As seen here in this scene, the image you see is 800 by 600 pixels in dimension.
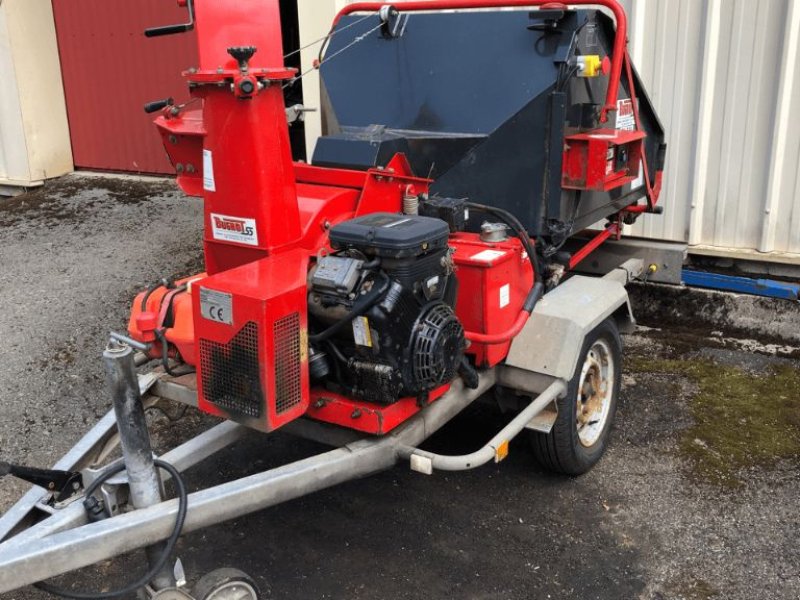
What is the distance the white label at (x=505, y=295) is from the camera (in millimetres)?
3390

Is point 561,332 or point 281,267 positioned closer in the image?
point 281,267

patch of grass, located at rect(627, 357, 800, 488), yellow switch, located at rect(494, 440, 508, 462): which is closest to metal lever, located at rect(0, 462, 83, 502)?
yellow switch, located at rect(494, 440, 508, 462)

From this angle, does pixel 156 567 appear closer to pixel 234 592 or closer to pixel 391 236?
pixel 234 592

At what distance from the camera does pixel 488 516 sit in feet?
12.1

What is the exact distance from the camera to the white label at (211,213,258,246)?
3008 millimetres

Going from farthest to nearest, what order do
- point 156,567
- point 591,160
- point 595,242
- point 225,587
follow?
point 595,242 < point 591,160 < point 225,587 < point 156,567

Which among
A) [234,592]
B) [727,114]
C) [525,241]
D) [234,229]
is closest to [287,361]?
[234,229]

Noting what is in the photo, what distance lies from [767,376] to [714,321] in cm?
85

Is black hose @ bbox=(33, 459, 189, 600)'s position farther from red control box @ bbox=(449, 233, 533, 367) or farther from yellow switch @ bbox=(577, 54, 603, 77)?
yellow switch @ bbox=(577, 54, 603, 77)

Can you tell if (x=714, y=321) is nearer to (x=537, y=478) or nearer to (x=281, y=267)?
(x=537, y=478)

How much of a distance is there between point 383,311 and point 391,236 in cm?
25

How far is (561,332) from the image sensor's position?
3.57 m

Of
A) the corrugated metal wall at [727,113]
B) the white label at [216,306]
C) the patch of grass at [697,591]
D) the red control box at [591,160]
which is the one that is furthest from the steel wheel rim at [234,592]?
the corrugated metal wall at [727,113]

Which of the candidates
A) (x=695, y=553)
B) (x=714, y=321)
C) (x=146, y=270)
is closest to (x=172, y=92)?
(x=146, y=270)
